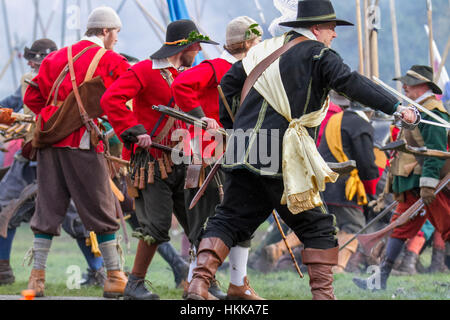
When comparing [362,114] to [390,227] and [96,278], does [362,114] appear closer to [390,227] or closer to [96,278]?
[390,227]

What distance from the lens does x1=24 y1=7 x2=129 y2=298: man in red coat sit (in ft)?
20.0

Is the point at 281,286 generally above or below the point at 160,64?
below

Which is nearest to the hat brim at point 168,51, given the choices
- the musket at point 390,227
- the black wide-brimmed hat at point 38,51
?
the musket at point 390,227

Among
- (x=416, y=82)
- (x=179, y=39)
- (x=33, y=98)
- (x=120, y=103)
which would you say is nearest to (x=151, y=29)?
(x=416, y=82)

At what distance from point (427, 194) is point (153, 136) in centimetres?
218

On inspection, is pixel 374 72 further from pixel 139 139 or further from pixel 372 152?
pixel 139 139

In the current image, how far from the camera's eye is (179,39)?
5852mm

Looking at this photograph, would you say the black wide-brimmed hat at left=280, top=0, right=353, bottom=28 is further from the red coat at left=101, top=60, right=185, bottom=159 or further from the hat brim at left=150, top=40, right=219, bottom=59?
the red coat at left=101, top=60, right=185, bottom=159

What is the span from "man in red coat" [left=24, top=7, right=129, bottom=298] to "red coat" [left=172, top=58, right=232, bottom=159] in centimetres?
68

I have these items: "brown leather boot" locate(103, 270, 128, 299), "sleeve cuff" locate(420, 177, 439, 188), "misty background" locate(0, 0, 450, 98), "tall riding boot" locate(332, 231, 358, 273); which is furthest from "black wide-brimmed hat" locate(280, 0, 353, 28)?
"misty background" locate(0, 0, 450, 98)

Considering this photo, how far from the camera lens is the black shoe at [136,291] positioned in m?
5.80

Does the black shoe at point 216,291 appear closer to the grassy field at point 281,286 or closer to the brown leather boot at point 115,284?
the grassy field at point 281,286

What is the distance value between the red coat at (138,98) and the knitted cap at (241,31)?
0.45m
